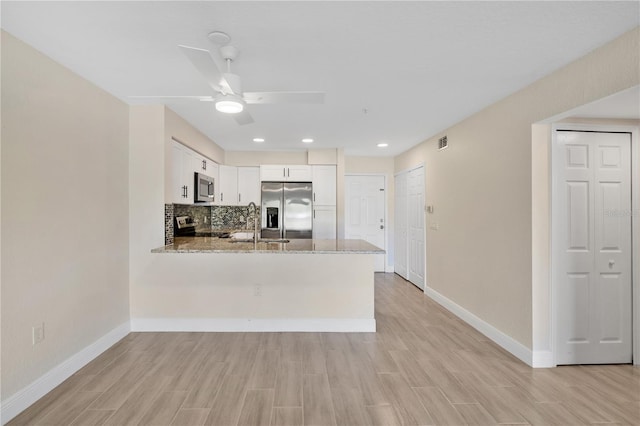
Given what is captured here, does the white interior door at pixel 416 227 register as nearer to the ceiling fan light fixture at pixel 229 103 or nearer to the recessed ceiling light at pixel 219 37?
the ceiling fan light fixture at pixel 229 103

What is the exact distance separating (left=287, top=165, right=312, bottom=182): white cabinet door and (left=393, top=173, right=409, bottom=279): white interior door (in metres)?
1.82

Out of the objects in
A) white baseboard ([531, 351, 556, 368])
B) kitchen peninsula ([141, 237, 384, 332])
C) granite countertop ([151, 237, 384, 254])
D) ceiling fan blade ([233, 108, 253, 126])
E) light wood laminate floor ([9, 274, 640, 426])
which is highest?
ceiling fan blade ([233, 108, 253, 126])

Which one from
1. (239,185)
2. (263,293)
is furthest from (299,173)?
(263,293)

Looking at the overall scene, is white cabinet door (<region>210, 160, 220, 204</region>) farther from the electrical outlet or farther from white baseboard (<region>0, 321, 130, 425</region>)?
the electrical outlet

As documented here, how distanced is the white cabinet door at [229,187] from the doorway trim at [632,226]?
4.60 m

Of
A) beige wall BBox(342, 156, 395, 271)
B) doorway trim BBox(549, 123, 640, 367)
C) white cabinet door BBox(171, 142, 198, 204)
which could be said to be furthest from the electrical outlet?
beige wall BBox(342, 156, 395, 271)

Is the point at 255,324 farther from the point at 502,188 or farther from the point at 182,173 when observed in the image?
the point at 502,188

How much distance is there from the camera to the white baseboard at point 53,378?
192 centimetres

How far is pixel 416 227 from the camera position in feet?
17.3

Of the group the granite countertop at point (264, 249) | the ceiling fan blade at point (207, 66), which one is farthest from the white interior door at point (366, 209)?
the ceiling fan blade at point (207, 66)

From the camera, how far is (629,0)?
1.60m

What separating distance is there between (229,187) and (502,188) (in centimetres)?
431

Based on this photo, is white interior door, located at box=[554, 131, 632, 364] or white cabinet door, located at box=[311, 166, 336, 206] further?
white cabinet door, located at box=[311, 166, 336, 206]

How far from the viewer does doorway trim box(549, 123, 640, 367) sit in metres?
2.58
